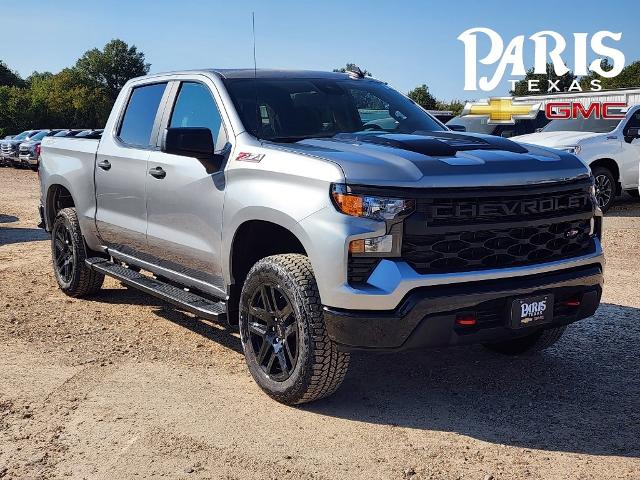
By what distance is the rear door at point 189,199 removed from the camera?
4945 millimetres

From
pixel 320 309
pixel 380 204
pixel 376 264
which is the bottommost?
pixel 320 309

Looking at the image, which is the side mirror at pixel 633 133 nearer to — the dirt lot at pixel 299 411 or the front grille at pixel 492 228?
the dirt lot at pixel 299 411

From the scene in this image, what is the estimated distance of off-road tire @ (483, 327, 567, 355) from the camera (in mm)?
5203

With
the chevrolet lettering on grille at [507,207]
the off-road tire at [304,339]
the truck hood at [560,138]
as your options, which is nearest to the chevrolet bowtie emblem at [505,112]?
the truck hood at [560,138]

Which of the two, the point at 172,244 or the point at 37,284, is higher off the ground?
the point at 172,244

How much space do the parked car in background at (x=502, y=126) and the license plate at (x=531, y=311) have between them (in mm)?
12007

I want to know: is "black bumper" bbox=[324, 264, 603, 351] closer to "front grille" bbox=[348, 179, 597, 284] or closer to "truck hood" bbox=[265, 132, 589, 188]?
"front grille" bbox=[348, 179, 597, 284]

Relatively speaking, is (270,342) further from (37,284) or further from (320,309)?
(37,284)

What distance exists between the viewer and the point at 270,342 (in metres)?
4.55

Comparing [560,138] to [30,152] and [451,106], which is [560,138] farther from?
[451,106]

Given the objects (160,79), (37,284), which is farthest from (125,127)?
(37,284)

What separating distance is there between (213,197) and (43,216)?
130 inches

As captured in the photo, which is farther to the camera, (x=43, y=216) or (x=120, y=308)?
(x=43, y=216)

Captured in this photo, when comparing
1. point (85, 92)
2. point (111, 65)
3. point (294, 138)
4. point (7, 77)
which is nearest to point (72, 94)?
point (85, 92)
